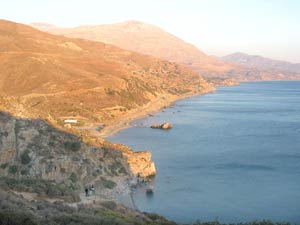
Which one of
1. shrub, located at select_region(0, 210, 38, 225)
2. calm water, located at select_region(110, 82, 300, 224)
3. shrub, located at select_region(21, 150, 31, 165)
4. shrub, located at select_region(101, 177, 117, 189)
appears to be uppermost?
shrub, located at select_region(0, 210, 38, 225)

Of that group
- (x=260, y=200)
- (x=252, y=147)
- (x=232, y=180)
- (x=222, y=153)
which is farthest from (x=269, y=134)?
(x=260, y=200)

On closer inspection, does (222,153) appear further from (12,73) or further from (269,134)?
(12,73)

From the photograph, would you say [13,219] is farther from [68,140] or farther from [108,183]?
[68,140]

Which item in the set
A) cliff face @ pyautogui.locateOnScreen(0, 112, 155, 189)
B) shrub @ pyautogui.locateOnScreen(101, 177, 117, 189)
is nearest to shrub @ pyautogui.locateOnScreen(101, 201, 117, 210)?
cliff face @ pyautogui.locateOnScreen(0, 112, 155, 189)

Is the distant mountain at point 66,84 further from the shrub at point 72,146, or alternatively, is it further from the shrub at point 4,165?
the shrub at point 4,165

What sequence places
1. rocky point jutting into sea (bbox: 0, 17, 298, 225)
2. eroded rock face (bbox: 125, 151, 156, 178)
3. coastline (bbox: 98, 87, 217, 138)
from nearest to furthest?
1. rocky point jutting into sea (bbox: 0, 17, 298, 225)
2. eroded rock face (bbox: 125, 151, 156, 178)
3. coastline (bbox: 98, 87, 217, 138)

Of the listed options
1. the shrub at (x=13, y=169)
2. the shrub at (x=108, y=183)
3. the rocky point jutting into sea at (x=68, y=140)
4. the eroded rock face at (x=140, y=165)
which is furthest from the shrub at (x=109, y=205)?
the eroded rock face at (x=140, y=165)

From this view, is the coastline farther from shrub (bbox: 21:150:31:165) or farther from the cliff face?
shrub (bbox: 21:150:31:165)
